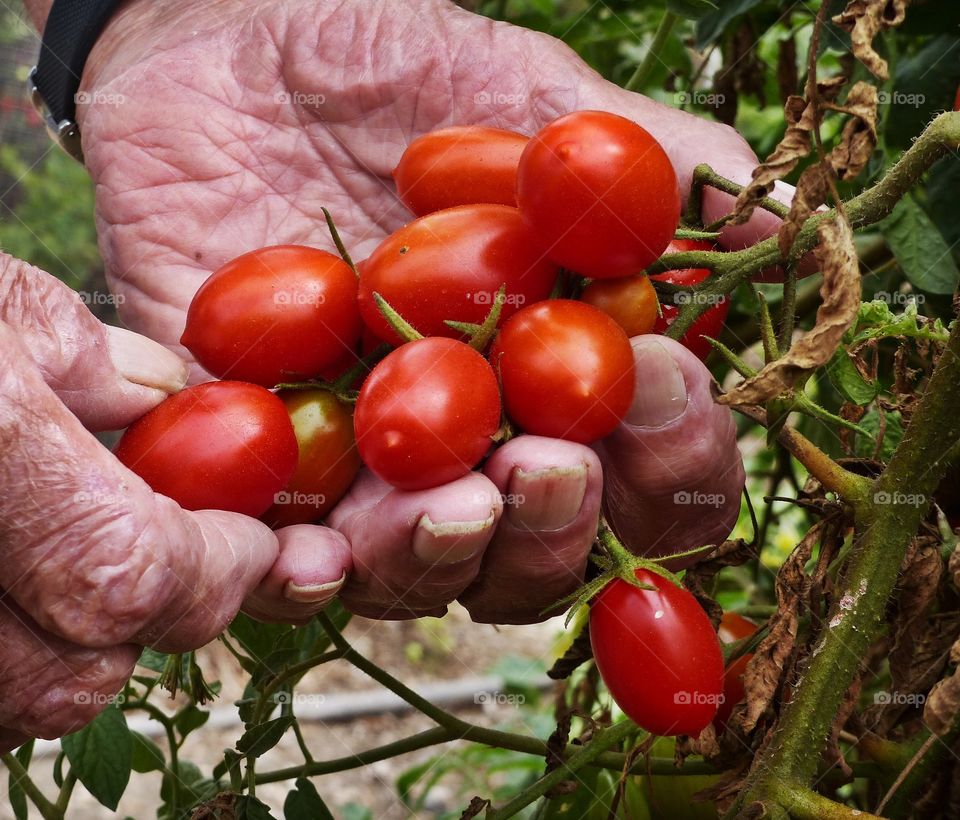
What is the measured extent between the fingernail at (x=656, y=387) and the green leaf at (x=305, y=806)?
20.5 inches

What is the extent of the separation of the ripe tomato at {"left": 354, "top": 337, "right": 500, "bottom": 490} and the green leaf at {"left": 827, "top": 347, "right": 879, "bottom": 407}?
31 centimetres

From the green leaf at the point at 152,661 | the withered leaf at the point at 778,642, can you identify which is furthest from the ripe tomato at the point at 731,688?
the green leaf at the point at 152,661

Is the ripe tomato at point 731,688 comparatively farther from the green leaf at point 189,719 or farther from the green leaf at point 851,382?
the green leaf at point 189,719

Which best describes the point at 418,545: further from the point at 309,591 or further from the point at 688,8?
the point at 688,8

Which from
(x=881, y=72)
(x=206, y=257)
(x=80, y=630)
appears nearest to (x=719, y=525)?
(x=881, y=72)

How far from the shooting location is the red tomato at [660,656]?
929 millimetres

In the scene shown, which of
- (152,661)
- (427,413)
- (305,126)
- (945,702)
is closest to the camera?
(945,702)

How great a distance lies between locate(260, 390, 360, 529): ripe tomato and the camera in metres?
1.05

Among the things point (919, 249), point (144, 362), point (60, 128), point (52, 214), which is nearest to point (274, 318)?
point (144, 362)

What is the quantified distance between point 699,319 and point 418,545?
1.14ft

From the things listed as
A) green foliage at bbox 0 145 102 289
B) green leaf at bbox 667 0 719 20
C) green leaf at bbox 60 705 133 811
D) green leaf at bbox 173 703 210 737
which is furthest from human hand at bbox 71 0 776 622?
green foliage at bbox 0 145 102 289

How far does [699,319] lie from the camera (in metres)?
1.04

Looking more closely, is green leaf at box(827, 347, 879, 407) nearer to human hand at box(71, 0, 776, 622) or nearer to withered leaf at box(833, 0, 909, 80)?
human hand at box(71, 0, 776, 622)

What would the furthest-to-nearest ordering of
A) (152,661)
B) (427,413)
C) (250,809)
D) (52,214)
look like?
(52,214), (152,661), (250,809), (427,413)
